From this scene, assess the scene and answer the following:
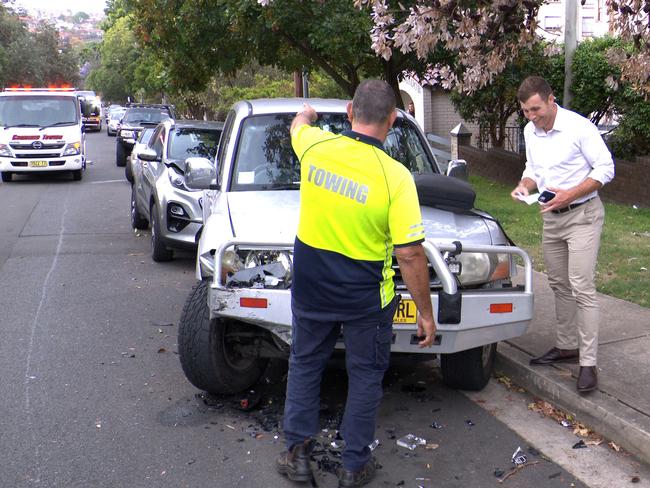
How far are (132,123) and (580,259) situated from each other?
2288cm

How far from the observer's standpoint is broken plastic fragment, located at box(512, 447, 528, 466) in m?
4.47

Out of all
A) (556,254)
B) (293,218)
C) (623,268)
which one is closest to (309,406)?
(293,218)

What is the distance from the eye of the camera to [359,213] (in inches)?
148

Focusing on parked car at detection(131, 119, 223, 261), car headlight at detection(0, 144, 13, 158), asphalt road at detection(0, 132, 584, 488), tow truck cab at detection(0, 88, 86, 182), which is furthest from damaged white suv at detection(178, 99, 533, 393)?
car headlight at detection(0, 144, 13, 158)

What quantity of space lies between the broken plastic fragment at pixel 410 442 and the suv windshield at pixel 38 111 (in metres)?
16.8

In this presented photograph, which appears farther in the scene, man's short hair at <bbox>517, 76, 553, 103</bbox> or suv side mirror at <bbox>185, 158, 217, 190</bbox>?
suv side mirror at <bbox>185, 158, 217, 190</bbox>

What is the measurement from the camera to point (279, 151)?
6.35 meters

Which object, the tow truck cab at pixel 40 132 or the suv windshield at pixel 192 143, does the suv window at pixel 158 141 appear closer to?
the suv windshield at pixel 192 143

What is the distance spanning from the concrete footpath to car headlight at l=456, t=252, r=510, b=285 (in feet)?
2.94

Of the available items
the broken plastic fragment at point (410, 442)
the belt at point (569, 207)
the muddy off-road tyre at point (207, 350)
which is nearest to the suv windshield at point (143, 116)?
the muddy off-road tyre at point (207, 350)

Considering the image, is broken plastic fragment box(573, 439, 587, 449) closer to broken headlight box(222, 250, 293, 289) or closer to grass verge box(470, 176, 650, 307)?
broken headlight box(222, 250, 293, 289)

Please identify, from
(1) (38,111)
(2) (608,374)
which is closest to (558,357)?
(2) (608,374)

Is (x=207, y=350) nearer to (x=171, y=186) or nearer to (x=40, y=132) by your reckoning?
(x=171, y=186)

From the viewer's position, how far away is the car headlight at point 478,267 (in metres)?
4.97
